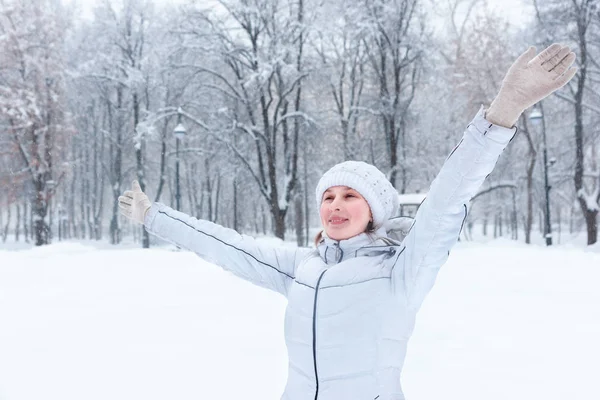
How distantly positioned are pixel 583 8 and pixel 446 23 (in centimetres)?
930

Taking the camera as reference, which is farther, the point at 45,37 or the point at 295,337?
the point at 45,37

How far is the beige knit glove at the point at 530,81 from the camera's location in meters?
1.45

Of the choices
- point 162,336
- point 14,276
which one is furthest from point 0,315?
point 14,276

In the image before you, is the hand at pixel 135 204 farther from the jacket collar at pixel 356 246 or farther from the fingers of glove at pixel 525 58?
the fingers of glove at pixel 525 58

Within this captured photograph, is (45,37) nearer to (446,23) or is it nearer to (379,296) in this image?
(446,23)

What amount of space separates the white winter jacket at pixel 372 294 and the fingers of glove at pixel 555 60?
0.20m

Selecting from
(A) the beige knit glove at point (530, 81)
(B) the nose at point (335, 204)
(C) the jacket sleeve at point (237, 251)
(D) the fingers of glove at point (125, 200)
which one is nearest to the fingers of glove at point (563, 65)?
(A) the beige knit glove at point (530, 81)

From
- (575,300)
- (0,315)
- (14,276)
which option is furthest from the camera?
(14,276)

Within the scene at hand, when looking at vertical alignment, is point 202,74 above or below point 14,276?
above

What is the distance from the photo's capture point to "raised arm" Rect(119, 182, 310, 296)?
2195 millimetres

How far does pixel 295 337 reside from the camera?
1841mm

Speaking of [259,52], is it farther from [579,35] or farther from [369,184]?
[369,184]

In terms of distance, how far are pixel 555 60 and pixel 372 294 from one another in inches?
35.8

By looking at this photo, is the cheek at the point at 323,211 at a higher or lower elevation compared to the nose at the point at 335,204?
lower
